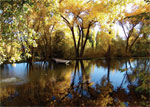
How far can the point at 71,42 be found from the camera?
65.4ft

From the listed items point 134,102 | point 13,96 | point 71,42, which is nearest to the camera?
point 134,102

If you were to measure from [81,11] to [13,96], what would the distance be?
1345 centimetres

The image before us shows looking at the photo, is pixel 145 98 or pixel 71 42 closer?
pixel 145 98

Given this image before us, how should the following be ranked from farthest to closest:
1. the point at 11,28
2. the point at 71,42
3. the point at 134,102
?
the point at 71,42
the point at 134,102
the point at 11,28

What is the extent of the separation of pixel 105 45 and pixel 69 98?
15.3 metres

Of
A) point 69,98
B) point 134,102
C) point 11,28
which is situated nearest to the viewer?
point 11,28

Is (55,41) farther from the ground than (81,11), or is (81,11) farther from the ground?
(81,11)

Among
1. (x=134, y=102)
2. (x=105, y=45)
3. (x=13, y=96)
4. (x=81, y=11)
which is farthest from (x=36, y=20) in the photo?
(x=134, y=102)

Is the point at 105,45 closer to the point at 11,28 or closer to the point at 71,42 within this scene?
the point at 71,42

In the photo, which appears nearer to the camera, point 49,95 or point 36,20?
point 49,95

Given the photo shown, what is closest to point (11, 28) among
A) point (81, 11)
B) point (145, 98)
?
point (145, 98)

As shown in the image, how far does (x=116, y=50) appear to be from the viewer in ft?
59.5

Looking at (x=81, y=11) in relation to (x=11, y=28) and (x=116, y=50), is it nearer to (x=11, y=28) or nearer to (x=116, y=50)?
(x=116, y=50)

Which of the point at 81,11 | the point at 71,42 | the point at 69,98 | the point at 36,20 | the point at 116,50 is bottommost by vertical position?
the point at 69,98
